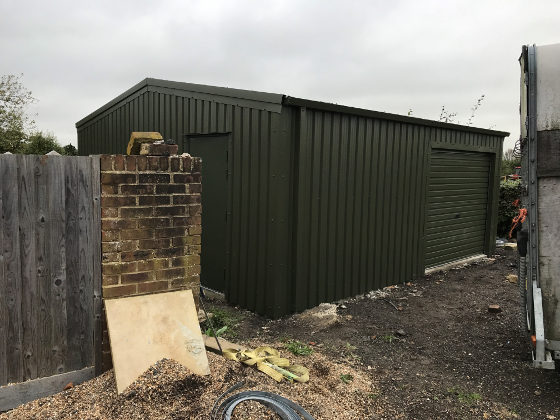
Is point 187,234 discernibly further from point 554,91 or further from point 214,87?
point 214,87

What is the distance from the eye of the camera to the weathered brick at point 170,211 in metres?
3.44

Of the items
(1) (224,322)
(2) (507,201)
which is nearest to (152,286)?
(1) (224,322)

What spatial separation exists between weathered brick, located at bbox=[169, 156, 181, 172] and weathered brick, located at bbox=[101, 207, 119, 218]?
21.0 inches

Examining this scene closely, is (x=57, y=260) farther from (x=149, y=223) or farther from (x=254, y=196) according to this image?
Result: (x=254, y=196)

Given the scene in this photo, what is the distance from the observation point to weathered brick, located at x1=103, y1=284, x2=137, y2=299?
3291 mm

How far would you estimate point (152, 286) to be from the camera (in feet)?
11.3

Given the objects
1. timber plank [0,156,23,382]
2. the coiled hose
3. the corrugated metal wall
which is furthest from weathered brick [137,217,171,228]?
the corrugated metal wall

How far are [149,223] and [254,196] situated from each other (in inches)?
124

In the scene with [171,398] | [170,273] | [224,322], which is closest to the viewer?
[171,398]

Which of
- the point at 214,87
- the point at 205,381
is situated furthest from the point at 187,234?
the point at 214,87

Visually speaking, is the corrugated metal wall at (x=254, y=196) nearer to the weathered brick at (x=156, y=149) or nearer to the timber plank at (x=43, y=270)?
the weathered brick at (x=156, y=149)

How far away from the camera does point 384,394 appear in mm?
4133

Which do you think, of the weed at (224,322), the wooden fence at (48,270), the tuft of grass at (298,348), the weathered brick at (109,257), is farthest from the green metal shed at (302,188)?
the wooden fence at (48,270)

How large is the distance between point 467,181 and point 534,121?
7123mm
